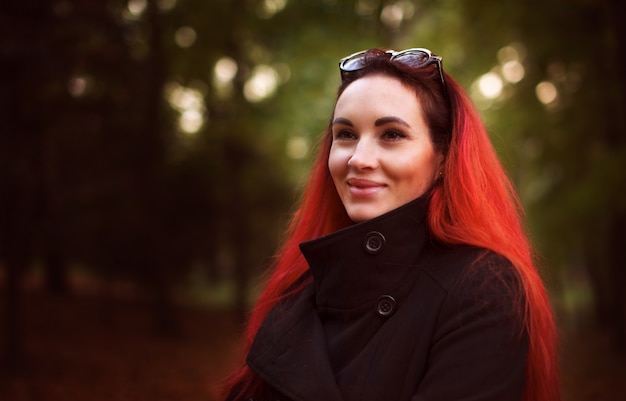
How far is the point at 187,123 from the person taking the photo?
14.6 m

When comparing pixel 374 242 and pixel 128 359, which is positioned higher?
pixel 374 242

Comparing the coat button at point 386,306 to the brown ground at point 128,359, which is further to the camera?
the brown ground at point 128,359

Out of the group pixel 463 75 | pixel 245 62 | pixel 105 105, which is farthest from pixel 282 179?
pixel 105 105

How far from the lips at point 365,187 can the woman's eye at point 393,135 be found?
14 cm

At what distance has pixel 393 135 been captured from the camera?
74.8 inches

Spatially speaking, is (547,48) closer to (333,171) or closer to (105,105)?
(105,105)

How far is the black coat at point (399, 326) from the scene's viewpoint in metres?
1.60

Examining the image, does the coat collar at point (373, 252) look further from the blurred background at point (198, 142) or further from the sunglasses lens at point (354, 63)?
the blurred background at point (198, 142)

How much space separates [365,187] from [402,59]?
0.42 metres

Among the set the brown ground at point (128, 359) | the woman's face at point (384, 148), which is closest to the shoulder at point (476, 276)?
the woman's face at point (384, 148)

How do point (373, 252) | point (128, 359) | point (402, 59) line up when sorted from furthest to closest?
point (128, 359) → point (402, 59) → point (373, 252)

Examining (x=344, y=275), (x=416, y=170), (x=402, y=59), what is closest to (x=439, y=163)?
(x=416, y=170)

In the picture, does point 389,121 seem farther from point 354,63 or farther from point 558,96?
point 558,96

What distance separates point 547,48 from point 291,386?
887 cm
